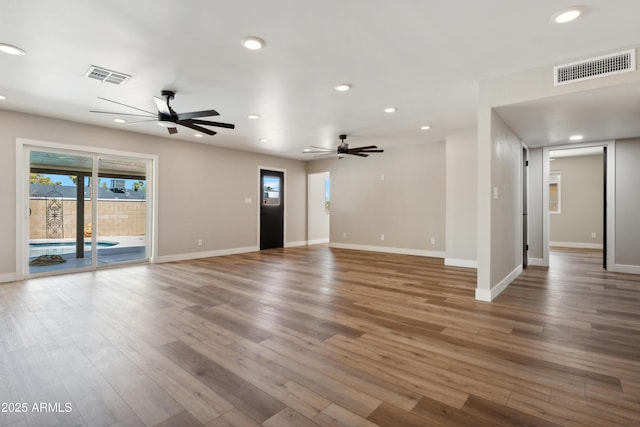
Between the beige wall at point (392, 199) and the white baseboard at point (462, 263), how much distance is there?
0.91 meters

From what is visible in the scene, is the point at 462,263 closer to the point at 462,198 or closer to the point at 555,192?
the point at 462,198

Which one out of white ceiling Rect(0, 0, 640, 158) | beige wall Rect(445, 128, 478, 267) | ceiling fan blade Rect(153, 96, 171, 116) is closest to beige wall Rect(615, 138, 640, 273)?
white ceiling Rect(0, 0, 640, 158)

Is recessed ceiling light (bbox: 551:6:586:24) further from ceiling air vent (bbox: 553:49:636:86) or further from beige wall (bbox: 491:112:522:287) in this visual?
beige wall (bbox: 491:112:522:287)

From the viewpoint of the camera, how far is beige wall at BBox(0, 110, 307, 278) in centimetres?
466

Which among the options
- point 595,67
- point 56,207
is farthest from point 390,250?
point 56,207

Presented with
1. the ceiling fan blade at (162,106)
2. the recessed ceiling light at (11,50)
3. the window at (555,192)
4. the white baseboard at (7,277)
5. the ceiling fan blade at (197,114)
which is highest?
the recessed ceiling light at (11,50)

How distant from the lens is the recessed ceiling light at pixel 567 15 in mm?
2260

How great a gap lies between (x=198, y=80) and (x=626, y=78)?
4.28 metres

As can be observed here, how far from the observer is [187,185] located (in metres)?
6.79

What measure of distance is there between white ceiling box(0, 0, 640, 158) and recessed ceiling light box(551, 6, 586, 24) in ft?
0.19

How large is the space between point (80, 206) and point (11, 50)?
329 centimetres

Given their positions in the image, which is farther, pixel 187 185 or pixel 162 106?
pixel 187 185

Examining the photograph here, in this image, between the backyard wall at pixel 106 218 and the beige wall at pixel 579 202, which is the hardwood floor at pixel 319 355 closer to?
the backyard wall at pixel 106 218

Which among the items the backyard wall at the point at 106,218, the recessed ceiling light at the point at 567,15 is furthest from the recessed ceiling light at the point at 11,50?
the recessed ceiling light at the point at 567,15
